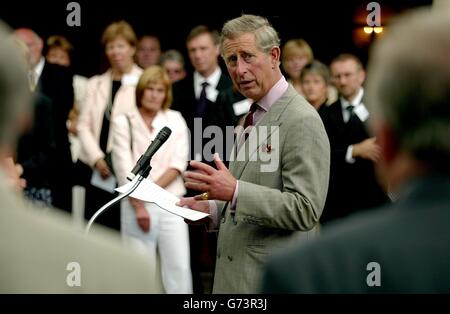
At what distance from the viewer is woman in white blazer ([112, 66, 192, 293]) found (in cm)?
720

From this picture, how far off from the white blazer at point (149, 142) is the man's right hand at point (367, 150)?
1.23 m

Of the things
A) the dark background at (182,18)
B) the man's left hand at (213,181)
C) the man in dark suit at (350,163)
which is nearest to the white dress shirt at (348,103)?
the man in dark suit at (350,163)

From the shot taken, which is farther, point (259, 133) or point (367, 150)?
point (367, 150)

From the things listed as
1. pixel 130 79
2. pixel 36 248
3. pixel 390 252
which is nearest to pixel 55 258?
pixel 36 248

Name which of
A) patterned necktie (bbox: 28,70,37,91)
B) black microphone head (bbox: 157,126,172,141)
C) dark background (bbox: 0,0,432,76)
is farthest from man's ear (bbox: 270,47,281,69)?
dark background (bbox: 0,0,432,76)

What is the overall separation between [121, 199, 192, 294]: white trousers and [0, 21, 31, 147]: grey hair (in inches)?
211

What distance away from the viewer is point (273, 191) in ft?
13.1

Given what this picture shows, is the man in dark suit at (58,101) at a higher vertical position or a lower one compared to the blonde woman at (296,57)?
lower

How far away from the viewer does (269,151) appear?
407 centimetres

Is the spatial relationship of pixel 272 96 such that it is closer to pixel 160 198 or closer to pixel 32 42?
pixel 160 198

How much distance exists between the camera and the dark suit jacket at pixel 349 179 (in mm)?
7293

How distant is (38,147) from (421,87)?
5.45m

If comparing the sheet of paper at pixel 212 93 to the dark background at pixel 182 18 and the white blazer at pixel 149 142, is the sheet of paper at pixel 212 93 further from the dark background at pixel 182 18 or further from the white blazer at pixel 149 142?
the dark background at pixel 182 18
